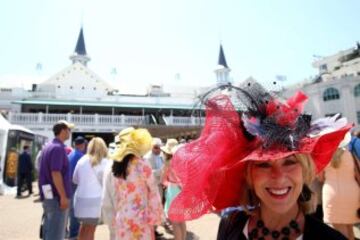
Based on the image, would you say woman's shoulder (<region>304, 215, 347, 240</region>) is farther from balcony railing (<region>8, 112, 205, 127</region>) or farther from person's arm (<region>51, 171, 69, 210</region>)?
balcony railing (<region>8, 112, 205, 127</region>)

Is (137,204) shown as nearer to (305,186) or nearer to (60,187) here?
(60,187)

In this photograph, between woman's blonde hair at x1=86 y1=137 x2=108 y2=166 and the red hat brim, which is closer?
the red hat brim

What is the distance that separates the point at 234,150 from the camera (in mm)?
1300

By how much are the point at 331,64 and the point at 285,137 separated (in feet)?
129

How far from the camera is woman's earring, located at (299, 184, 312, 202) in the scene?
1306mm

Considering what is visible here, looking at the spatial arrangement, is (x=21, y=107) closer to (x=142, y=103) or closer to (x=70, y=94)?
(x=70, y=94)

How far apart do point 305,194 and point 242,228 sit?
11.7 inches

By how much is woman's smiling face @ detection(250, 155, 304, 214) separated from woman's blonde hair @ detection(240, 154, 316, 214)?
1.0 inches

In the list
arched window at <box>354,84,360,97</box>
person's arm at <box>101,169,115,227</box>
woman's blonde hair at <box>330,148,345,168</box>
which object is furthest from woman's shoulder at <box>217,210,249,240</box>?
arched window at <box>354,84,360,97</box>

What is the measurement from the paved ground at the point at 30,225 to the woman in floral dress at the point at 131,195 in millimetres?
2347

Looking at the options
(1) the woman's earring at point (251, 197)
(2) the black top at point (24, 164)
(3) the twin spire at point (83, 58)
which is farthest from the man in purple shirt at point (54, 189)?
(3) the twin spire at point (83, 58)

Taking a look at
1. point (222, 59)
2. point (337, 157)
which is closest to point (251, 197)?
point (337, 157)

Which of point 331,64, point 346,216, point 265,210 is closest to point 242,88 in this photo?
point 265,210

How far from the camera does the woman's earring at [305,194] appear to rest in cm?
131
